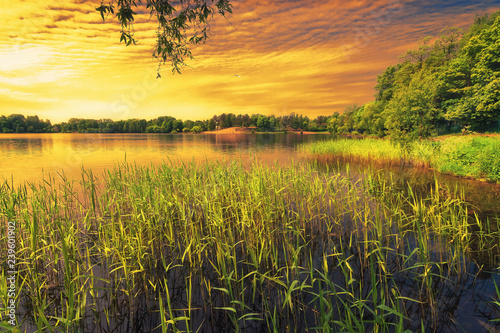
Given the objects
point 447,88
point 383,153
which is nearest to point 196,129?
point 447,88

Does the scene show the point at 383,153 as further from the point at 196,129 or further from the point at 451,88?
the point at 196,129

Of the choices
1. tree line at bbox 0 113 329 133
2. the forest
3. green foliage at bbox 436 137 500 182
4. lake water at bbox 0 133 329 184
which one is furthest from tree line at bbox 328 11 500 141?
tree line at bbox 0 113 329 133

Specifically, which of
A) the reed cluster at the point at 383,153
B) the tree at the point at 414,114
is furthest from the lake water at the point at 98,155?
the tree at the point at 414,114

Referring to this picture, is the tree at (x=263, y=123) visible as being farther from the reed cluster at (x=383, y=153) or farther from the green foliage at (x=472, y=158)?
the green foliage at (x=472, y=158)

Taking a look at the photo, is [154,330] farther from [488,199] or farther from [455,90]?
[455,90]

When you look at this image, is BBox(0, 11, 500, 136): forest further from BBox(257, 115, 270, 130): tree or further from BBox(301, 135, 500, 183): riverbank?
BBox(257, 115, 270, 130): tree

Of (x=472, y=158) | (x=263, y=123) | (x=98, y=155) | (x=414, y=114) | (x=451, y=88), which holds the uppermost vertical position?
(x=263, y=123)

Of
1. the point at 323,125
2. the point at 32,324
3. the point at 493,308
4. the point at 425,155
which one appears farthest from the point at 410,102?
the point at 323,125

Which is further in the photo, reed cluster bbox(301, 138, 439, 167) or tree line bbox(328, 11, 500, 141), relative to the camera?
tree line bbox(328, 11, 500, 141)

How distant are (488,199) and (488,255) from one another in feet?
22.4

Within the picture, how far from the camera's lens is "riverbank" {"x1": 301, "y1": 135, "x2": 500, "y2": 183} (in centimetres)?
1356

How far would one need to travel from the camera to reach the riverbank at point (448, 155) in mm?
13562

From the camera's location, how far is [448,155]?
17.0m

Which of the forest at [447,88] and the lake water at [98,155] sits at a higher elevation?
the forest at [447,88]
